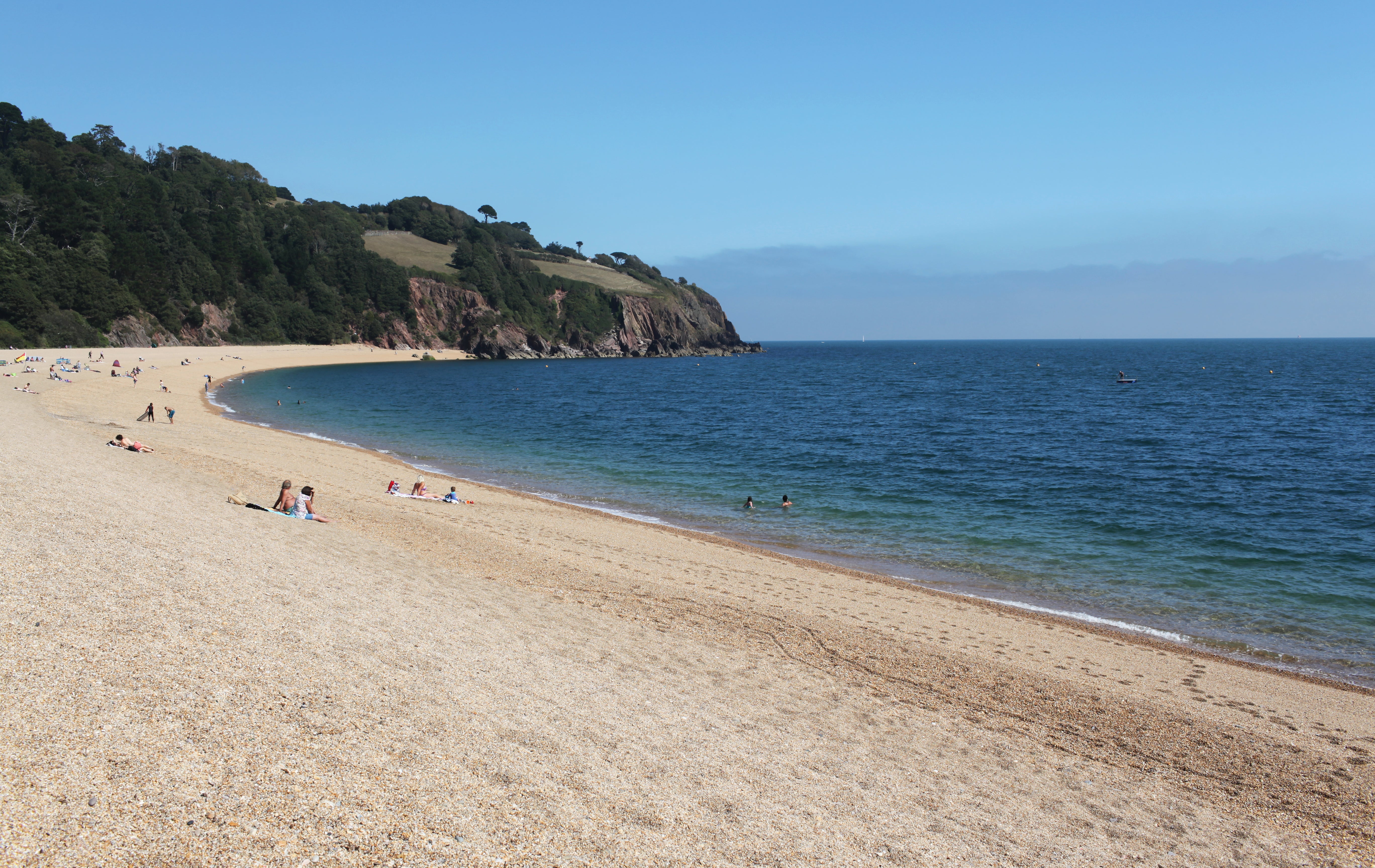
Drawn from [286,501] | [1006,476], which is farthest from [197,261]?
[1006,476]

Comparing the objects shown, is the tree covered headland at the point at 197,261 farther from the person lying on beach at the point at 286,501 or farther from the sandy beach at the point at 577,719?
the sandy beach at the point at 577,719

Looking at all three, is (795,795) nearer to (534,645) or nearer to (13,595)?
(534,645)

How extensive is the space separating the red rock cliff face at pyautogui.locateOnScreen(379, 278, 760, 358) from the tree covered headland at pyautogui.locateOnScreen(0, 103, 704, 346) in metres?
1.56

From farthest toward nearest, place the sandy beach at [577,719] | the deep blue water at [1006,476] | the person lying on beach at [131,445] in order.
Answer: the person lying on beach at [131,445]
the deep blue water at [1006,476]
the sandy beach at [577,719]

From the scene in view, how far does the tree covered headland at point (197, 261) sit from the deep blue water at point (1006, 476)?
31.4 meters

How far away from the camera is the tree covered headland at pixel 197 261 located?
8188 cm

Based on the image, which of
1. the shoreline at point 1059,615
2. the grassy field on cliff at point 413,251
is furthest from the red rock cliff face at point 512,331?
the shoreline at point 1059,615

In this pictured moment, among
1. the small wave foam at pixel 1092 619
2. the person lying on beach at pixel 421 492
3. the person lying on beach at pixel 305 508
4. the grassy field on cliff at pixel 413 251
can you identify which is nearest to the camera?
the small wave foam at pixel 1092 619

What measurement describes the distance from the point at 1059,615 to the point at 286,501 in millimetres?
17174

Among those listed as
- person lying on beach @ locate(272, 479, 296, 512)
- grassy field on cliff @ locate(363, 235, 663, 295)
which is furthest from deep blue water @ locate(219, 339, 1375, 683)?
grassy field on cliff @ locate(363, 235, 663, 295)

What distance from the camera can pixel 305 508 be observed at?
17250 mm

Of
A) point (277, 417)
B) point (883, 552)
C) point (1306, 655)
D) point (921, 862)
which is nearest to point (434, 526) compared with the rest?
point (883, 552)

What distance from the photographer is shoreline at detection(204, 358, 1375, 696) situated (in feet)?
43.0

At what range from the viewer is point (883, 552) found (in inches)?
803
